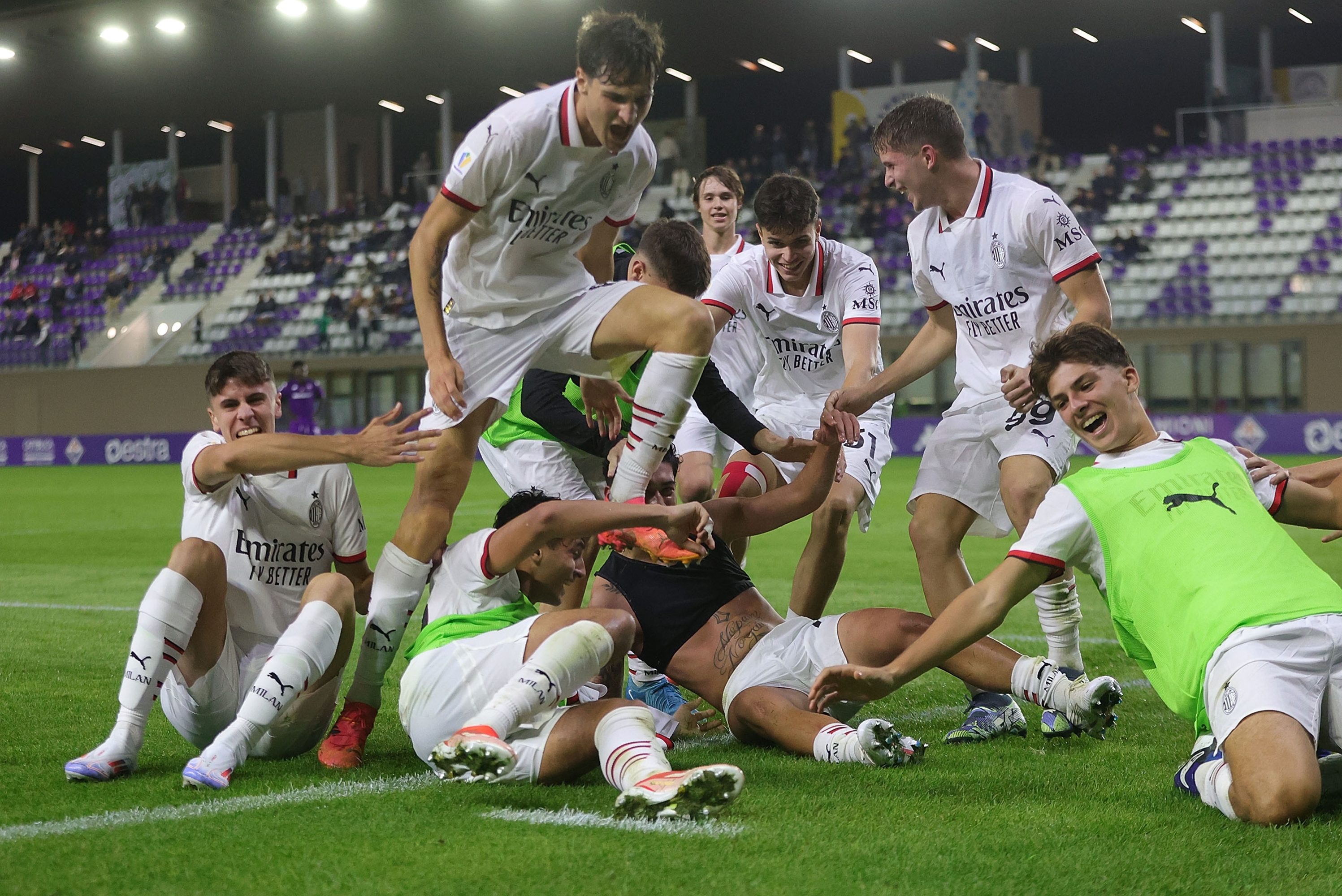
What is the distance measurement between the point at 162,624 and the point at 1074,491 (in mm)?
2614

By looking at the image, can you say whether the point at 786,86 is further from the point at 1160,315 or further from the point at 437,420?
the point at 437,420

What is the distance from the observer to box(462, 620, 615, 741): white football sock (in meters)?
3.43

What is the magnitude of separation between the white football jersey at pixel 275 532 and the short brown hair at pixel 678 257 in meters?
1.58

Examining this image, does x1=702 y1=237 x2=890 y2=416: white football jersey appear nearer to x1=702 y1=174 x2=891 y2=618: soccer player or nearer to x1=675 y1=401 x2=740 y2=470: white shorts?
x1=702 y1=174 x2=891 y2=618: soccer player

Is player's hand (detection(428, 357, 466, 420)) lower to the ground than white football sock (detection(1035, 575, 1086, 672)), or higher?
higher

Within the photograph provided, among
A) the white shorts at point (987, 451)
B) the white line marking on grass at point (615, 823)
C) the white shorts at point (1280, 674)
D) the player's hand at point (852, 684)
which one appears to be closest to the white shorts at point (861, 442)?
the white shorts at point (987, 451)

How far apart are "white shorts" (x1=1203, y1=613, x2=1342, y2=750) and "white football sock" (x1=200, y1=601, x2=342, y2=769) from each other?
2441 mm

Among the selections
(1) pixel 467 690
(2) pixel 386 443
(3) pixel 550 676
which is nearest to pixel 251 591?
(2) pixel 386 443

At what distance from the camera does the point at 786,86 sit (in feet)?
115

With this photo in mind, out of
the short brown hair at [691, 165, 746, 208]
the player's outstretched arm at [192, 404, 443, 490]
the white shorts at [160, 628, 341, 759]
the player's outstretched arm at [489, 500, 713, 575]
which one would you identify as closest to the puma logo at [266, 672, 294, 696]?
the white shorts at [160, 628, 341, 759]

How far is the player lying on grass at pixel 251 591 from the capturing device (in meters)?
3.77

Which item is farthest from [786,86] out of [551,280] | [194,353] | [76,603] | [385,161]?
[551,280]

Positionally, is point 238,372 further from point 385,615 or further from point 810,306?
point 810,306

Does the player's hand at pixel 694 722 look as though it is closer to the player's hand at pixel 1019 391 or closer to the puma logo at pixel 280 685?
the puma logo at pixel 280 685
